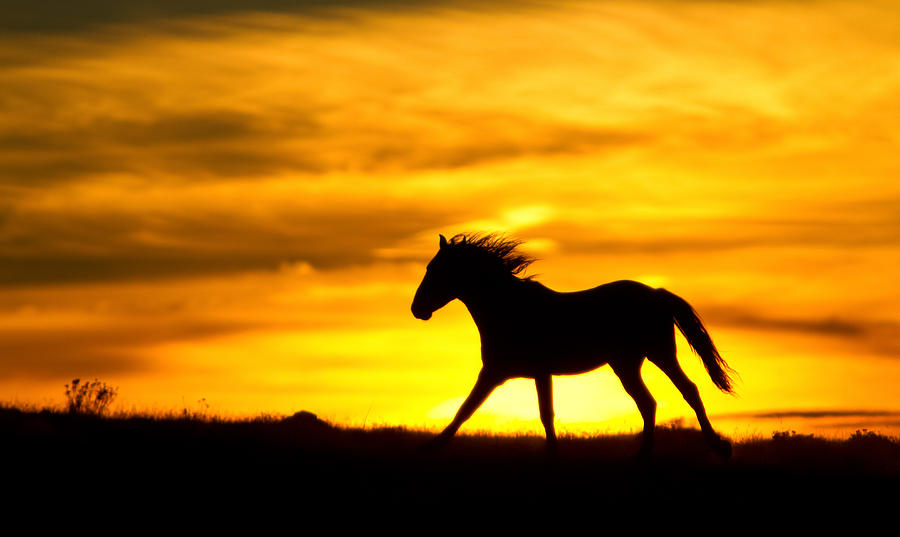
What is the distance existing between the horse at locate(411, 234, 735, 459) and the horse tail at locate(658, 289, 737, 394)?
9.1 inches

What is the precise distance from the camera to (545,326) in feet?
40.9

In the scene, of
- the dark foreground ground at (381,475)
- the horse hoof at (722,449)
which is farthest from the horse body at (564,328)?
the horse hoof at (722,449)

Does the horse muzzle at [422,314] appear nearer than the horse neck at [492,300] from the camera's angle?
No

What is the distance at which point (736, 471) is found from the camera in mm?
11742

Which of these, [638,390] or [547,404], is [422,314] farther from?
[638,390]

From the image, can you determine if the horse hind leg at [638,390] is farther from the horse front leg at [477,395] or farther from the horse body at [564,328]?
the horse front leg at [477,395]

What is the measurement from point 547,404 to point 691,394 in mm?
1941

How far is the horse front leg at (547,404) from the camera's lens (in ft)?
39.3

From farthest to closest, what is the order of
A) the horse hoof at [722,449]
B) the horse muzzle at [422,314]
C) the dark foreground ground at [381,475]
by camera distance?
the horse muzzle at [422,314] < the horse hoof at [722,449] < the dark foreground ground at [381,475]

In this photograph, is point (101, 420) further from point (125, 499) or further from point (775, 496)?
point (775, 496)

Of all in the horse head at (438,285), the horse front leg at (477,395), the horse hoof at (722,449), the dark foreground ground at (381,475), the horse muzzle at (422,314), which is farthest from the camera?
Answer: the horse muzzle at (422,314)

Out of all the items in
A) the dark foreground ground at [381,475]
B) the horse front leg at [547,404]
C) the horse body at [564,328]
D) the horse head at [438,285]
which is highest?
the horse head at [438,285]

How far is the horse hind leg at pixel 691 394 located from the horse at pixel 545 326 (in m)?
0.01

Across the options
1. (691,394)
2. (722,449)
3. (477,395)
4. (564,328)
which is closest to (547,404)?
(477,395)
